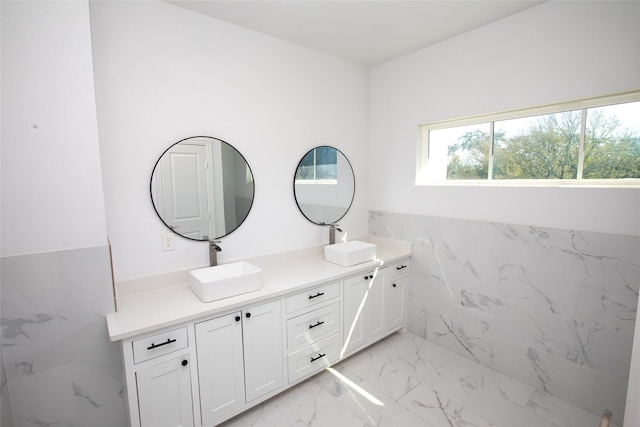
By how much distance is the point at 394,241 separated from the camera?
3.15m

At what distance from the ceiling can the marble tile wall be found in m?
1.77

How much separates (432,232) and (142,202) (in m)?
2.34

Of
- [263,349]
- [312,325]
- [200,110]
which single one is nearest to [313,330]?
[312,325]

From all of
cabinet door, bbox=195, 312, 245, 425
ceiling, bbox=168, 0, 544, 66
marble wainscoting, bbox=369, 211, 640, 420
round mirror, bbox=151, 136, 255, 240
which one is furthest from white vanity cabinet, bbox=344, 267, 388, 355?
ceiling, bbox=168, 0, 544, 66

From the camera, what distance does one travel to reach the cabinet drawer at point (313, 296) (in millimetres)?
2154

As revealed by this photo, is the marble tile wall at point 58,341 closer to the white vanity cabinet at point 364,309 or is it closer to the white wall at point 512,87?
the white vanity cabinet at point 364,309

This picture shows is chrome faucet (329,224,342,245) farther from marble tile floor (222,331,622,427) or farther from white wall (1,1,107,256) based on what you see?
white wall (1,1,107,256)

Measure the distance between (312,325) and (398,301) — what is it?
106 centimetres

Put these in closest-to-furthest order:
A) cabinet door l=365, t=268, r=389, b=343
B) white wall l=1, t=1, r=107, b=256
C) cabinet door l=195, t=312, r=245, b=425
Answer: white wall l=1, t=1, r=107, b=256 → cabinet door l=195, t=312, r=245, b=425 → cabinet door l=365, t=268, r=389, b=343

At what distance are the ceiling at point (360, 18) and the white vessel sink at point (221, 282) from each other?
5.81 feet

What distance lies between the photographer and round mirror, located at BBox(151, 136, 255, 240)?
209cm

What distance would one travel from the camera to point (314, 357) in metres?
2.32

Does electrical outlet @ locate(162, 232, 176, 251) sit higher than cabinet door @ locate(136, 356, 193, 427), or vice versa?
electrical outlet @ locate(162, 232, 176, 251)

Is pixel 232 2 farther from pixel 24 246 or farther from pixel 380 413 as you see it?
pixel 380 413
